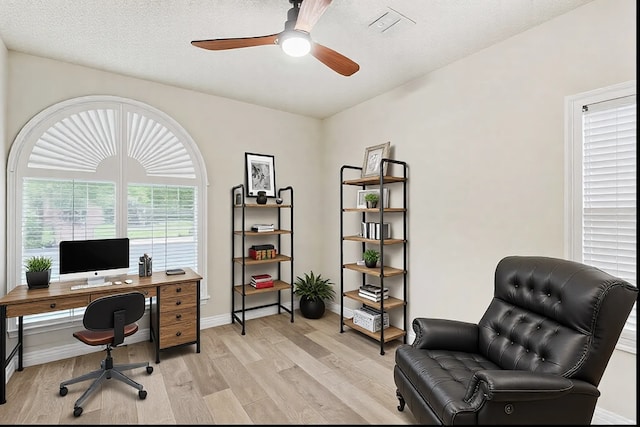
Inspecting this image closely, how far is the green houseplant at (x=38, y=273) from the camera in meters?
2.51

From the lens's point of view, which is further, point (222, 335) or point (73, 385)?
point (222, 335)

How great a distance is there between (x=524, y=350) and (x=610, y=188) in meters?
1.13

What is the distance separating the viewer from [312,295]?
3.93 meters

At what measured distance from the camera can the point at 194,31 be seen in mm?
2322

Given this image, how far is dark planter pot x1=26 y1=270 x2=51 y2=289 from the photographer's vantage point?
2502 mm

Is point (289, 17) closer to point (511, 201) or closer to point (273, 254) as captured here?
point (511, 201)

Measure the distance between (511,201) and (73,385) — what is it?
11.8 ft

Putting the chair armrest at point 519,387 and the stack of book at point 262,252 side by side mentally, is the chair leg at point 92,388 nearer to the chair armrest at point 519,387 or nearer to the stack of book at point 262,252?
the stack of book at point 262,252

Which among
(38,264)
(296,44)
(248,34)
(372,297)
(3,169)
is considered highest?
(248,34)

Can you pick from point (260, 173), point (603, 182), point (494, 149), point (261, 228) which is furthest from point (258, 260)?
point (603, 182)

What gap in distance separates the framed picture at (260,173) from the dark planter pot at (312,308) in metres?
1.42

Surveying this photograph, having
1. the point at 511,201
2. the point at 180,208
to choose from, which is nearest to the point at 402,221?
the point at 511,201

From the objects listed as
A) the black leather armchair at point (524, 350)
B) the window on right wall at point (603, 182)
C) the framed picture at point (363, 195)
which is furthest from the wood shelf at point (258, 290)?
the window on right wall at point (603, 182)

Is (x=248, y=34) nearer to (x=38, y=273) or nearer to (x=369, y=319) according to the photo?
(x=38, y=273)
